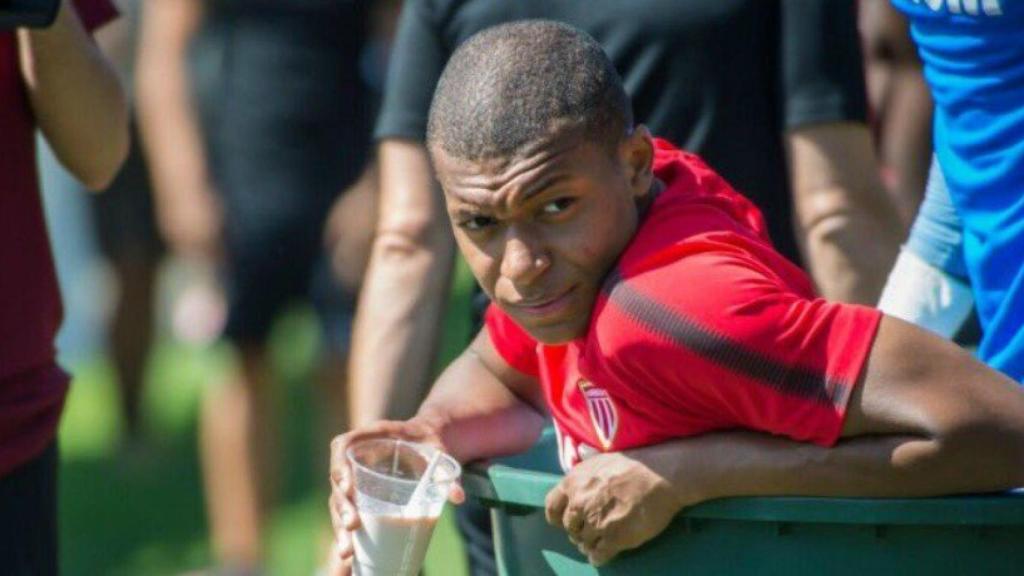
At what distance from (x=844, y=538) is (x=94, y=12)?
1800 millimetres

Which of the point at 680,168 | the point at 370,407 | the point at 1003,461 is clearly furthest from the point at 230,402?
the point at 1003,461

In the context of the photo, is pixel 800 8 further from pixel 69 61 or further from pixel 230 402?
pixel 230 402

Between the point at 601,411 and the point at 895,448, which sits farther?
the point at 601,411

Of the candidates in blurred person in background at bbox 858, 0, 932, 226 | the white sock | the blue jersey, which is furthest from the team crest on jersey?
blurred person in background at bbox 858, 0, 932, 226

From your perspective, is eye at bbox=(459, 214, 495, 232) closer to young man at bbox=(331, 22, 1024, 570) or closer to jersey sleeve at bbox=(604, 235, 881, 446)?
young man at bbox=(331, 22, 1024, 570)

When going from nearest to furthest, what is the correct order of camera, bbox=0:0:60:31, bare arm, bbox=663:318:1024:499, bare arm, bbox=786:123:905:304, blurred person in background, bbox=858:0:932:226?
bare arm, bbox=663:318:1024:499 → camera, bbox=0:0:60:31 → bare arm, bbox=786:123:905:304 → blurred person in background, bbox=858:0:932:226

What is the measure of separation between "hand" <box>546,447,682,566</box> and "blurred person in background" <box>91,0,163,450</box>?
4742mm

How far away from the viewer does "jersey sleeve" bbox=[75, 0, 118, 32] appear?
360 centimetres

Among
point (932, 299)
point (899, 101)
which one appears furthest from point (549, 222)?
point (899, 101)

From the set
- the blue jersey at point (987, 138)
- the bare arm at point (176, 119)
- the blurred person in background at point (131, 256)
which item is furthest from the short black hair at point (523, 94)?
the blurred person in background at point (131, 256)

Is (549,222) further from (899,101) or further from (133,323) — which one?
(133,323)

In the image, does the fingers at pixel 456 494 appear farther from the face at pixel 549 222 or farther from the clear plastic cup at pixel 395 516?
the face at pixel 549 222

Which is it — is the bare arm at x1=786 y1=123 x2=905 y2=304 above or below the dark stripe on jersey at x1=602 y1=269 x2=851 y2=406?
below

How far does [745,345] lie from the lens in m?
2.34
